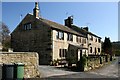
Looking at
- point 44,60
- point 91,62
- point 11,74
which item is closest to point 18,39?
point 44,60

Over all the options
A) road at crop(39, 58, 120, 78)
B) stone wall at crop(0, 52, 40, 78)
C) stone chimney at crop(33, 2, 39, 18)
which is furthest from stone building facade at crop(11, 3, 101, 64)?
stone wall at crop(0, 52, 40, 78)

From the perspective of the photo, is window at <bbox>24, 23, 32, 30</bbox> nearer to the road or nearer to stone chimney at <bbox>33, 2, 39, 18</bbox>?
stone chimney at <bbox>33, 2, 39, 18</bbox>

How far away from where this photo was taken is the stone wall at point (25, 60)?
16.3m

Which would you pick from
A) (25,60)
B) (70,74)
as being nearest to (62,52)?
(70,74)

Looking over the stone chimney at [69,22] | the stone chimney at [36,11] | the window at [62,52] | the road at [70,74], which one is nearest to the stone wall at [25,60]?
the road at [70,74]

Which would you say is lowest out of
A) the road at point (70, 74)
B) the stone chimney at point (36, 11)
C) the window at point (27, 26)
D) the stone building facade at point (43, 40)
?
the road at point (70, 74)

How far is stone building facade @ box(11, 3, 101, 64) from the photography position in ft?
102

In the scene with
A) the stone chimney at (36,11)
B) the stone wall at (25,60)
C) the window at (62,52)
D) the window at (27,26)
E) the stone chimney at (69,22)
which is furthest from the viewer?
the stone chimney at (69,22)

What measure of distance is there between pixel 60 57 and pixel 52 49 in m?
2.94

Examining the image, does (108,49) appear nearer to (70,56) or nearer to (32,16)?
(70,56)

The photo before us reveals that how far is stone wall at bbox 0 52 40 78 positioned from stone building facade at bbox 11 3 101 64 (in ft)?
42.3

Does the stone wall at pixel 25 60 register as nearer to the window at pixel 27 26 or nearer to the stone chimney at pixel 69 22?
the window at pixel 27 26

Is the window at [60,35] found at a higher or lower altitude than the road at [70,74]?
higher

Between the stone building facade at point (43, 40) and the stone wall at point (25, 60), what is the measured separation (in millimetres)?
12907
